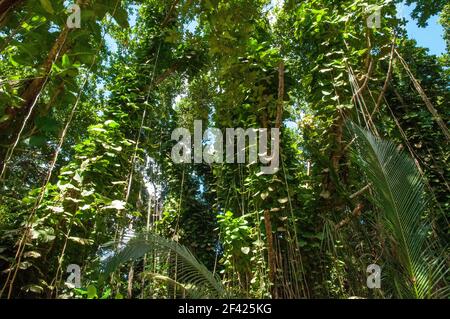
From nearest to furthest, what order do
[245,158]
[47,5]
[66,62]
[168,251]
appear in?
1. [47,5]
2. [66,62]
3. [168,251]
4. [245,158]

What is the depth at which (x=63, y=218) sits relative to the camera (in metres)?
2.54

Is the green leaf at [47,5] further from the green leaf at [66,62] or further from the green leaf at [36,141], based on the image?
the green leaf at [36,141]

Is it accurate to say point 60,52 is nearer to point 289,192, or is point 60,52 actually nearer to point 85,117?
point 289,192

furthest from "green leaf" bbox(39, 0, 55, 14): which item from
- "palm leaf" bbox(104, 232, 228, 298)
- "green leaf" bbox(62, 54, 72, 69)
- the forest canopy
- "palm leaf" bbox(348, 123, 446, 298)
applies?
"palm leaf" bbox(348, 123, 446, 298)

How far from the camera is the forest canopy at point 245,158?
1.52 metres

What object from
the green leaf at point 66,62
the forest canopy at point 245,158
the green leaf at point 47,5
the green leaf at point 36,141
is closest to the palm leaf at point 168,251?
the forest canopy at point 245,158

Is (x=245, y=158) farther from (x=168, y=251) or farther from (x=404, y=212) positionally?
(x=404, y=212)

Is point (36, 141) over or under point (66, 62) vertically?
under

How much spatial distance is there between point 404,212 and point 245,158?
1.94 meters

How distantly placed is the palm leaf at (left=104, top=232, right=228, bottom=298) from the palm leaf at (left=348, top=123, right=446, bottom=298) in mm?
872

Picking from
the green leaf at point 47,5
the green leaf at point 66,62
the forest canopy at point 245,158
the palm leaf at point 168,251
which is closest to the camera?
the green leaf at point 47,5

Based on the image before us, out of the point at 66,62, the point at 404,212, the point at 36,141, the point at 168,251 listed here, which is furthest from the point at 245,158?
the point at 36,141

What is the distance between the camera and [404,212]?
1.58m

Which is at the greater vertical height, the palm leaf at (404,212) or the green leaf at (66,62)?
the green leaf at (66,62)
